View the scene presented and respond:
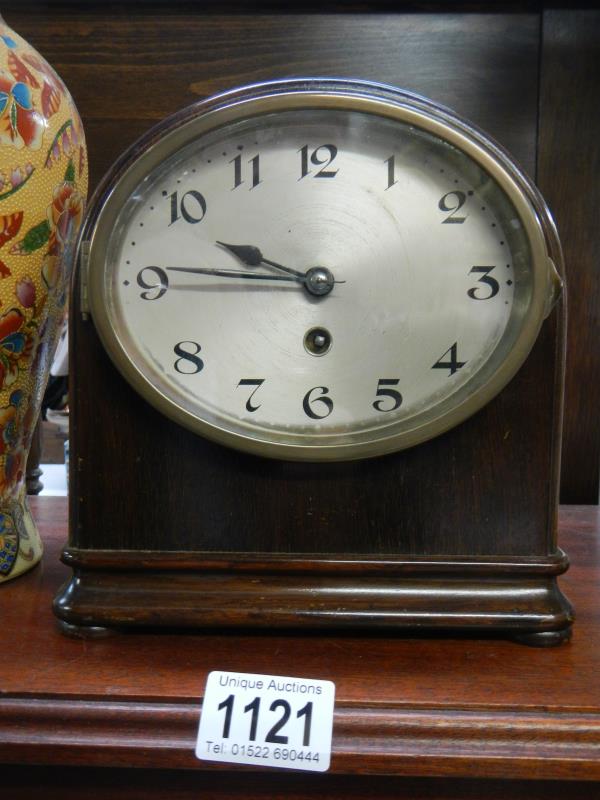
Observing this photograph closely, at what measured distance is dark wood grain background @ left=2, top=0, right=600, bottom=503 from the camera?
103 cm

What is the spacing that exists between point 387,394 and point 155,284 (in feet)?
0.57

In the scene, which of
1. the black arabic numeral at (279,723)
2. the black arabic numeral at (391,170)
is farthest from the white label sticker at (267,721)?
the black arabic numeral at (391,170)

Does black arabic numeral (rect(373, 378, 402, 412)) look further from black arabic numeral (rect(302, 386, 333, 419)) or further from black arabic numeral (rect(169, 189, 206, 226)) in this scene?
black arabic numeral (rect(169, 189, 206, 226))

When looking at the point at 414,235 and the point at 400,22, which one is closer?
the point at 414,235

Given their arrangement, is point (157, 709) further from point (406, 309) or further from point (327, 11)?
point (327, 11)

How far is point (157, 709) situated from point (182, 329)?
9.4 inches

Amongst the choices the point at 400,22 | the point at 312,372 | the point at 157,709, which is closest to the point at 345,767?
the point at 157,709

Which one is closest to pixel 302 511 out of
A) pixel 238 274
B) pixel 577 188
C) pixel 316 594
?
pixel 316 594

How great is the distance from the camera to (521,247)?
0.54 metres

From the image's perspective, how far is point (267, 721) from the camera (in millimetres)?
474

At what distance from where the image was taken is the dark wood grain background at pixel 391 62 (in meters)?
1.03

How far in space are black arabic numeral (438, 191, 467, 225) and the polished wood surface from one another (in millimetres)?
286

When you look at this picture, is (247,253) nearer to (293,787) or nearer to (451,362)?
(451,362)

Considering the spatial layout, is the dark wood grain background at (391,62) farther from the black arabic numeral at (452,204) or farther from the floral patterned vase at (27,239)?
the black arabic numeral at (452,204)
